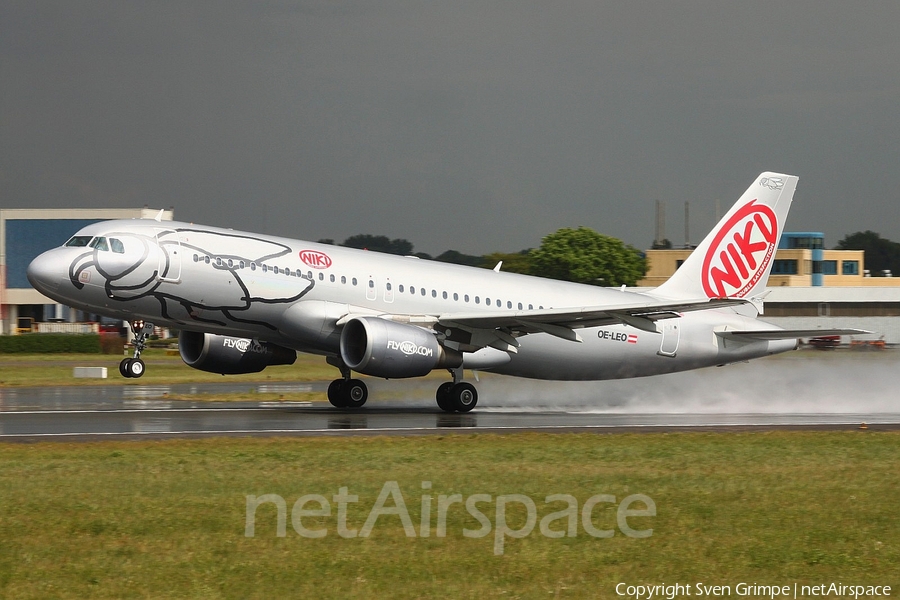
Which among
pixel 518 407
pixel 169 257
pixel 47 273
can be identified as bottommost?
pixel 518 407

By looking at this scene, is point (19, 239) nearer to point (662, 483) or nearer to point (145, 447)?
point (145, 447)

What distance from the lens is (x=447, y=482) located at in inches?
512

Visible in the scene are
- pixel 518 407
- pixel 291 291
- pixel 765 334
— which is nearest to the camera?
pixel 291 291

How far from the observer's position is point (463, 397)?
1037 inches

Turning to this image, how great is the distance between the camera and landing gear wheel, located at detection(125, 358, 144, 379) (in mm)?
23594

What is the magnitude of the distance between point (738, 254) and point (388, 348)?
1285 centimetres

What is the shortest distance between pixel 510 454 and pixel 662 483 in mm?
3355

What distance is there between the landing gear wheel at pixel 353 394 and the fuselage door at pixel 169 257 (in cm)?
517

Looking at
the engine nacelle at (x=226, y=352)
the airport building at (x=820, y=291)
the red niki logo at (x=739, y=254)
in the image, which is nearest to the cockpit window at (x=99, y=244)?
the engine nacelle at (x=226, y=352)

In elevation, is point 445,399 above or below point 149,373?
above

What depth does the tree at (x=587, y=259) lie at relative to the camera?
124438 millimetres

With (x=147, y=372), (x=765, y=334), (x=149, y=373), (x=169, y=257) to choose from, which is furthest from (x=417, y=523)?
(x=147, y=372)

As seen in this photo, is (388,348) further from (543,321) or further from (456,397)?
(543,321)

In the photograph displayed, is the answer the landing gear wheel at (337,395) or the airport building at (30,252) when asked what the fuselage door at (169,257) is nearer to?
the landing gear wheel at (337,395)
